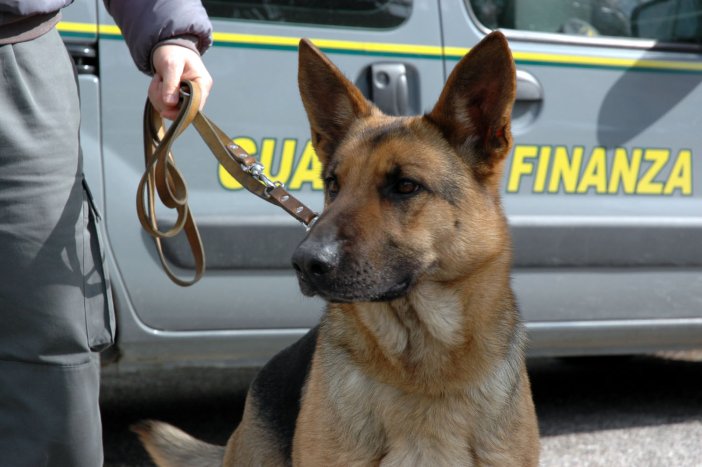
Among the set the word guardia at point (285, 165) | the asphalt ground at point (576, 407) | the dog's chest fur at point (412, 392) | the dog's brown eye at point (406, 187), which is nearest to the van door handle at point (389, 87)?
the word guardia at point (285, 165)

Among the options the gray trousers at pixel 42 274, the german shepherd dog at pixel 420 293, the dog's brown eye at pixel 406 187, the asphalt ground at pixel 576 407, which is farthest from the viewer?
the asphalt ground at pixel 576 407

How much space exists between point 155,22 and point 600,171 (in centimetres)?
222

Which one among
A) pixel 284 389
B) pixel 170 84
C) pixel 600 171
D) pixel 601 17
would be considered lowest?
pixel 600 171

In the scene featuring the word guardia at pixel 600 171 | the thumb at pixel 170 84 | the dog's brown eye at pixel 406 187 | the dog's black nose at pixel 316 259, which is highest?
the thumb at pixel 170 84

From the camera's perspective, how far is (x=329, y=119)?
9.13ft

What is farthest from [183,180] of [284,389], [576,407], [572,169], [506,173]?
[576,407]

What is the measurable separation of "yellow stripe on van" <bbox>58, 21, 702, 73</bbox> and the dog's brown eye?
49.7 inches

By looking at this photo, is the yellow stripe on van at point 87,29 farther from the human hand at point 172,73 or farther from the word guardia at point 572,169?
the human hand at point 172,73

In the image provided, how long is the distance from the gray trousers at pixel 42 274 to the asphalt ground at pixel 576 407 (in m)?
1.88

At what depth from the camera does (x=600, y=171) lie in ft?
12.6

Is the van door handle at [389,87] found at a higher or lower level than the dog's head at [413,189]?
lower

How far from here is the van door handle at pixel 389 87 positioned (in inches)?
142

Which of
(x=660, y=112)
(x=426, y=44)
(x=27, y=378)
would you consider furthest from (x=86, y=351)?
A: (x=660, y=112)

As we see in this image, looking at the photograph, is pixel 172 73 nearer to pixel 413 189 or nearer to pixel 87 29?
pixel 413 189
